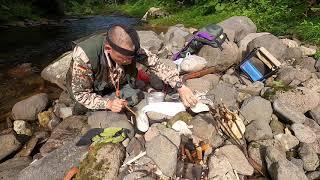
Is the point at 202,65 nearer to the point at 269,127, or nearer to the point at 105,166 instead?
the point at 269,127

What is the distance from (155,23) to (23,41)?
307 inches

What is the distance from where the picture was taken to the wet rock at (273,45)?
8477 millimetres

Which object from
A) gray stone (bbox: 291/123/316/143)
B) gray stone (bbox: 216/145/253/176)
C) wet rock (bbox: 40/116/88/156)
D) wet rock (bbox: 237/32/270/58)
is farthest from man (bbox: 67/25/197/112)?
wet rock (bbox: 237/32/270/58)

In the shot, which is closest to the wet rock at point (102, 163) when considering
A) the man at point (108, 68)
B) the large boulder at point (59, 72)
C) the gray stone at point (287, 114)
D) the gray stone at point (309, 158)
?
the man at point (108, 68)

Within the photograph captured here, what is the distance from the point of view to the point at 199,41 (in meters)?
8.66

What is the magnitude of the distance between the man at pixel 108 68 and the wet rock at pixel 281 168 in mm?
1431

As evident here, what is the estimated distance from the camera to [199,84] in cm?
735

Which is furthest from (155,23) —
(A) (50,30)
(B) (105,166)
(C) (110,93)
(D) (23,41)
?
(B) (105,166)

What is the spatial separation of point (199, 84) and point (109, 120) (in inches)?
91.1

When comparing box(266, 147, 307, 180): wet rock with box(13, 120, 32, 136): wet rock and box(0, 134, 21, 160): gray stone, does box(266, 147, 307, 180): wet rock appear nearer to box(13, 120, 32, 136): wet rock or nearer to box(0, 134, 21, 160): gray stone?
box(0, 134, 21, 160): gray stone

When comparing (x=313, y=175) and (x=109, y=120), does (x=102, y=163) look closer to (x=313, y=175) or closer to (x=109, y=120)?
(x=109, y=120)

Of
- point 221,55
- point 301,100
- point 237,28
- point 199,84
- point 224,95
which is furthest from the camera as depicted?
point 237,28

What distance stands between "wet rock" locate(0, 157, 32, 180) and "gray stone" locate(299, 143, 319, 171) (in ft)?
15.1

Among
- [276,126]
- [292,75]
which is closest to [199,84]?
[276,126]
